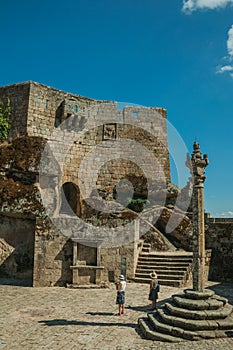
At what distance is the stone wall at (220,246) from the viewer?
18.1 meters

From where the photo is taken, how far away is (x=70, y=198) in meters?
27.1

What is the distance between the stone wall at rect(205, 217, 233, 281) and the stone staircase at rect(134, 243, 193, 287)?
2.51 meters

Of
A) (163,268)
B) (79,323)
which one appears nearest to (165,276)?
(163,268)

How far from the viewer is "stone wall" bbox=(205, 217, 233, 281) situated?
1812cm

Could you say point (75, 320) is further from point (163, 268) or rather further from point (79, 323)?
point (163, 268)

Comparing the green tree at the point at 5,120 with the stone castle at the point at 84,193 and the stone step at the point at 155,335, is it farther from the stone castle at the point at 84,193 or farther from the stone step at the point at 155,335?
the stone step at the point at 155,335

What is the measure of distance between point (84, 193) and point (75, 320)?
17002 mm

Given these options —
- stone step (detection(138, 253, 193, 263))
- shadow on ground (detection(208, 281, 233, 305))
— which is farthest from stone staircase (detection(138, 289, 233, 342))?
stone step (detection(138, 253, 193, 263))

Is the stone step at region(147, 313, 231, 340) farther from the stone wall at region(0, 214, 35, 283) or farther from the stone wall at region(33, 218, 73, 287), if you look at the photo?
the stone wall at region(0, 214, 35, 283)

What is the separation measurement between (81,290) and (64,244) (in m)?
2.30

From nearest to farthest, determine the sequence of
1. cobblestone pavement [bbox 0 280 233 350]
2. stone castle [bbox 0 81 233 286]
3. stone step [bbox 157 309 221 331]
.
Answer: cobblestone pavement [bbox 0 280 233 350]
stone step [bbox 157 309 221 331]
stone castle [bbox 0 81 233 286]

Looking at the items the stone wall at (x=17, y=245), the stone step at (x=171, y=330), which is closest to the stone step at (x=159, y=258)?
the stone wall at (x=17, y=245)

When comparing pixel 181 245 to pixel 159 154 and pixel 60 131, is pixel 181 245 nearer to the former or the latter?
pixel 159 154

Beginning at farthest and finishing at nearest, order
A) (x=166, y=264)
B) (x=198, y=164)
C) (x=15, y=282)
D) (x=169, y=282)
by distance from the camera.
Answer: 1. (x=166, y=264)
2. (x=15, y=282)
3. (x=169, y=282)
4. (x=198, y=164)
